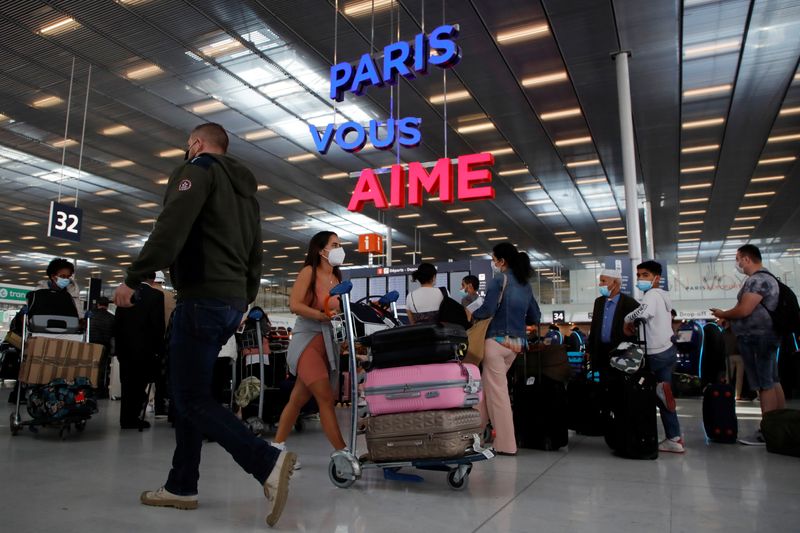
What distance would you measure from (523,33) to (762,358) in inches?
257

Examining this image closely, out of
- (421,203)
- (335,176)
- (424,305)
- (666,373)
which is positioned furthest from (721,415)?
(335,176)

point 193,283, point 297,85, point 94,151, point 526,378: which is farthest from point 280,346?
point 94,151

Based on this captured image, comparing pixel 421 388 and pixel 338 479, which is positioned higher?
pixel 421 388

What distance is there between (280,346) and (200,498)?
3.27 m

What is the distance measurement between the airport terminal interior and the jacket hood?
0.08 metres

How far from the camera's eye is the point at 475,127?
13.5 meters

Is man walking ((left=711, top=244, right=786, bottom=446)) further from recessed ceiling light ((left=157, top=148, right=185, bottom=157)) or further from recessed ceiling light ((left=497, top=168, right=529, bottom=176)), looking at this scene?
recessed ceiling light ((left=157, top=148, right=185, bottom=157))

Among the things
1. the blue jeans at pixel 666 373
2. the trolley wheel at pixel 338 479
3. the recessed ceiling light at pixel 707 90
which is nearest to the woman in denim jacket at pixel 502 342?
the blue jeans at pixel 666 373

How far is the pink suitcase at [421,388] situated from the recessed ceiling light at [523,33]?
305 inches

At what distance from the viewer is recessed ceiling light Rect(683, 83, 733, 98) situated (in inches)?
463

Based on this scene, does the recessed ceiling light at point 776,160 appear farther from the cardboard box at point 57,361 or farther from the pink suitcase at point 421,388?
the cardboard box at point 57,361

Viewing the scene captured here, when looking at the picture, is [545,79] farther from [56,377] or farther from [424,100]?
[56,377]

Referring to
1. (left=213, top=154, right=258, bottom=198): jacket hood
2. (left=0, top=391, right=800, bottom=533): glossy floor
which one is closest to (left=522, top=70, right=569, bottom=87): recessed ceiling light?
(left=0, top=391, right=800, bottom=533): glossy floor

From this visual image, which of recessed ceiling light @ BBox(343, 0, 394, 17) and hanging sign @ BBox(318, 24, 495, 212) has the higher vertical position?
recessed ceiling light @ BBox(343, 0, 394, 17)
